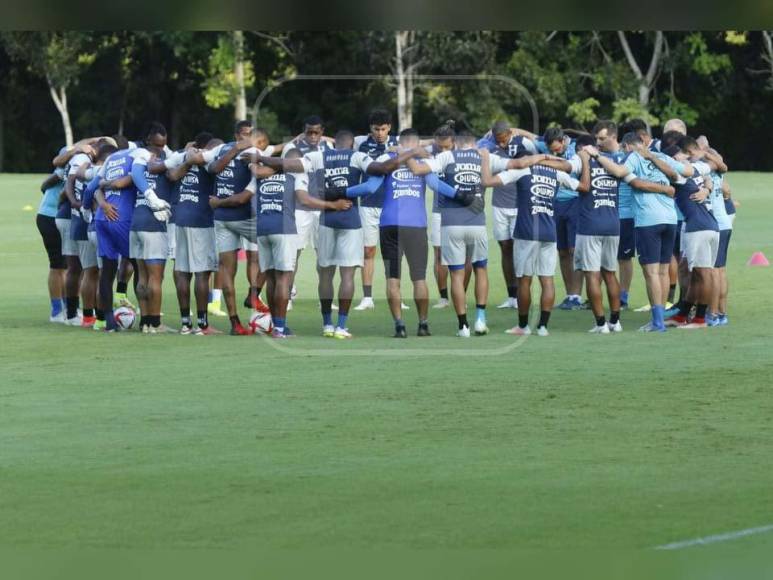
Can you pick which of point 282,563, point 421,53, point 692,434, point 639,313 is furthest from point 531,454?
point 421,53

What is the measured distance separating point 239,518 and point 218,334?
7907 mm

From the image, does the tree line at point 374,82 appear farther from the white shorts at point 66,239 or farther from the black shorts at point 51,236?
the black shorts at point 51,236

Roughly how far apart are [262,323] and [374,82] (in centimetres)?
406

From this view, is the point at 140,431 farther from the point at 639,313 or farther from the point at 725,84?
the point at 725,84

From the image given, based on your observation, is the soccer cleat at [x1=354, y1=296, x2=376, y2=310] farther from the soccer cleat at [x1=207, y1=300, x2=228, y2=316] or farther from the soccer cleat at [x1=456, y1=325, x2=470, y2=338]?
the soccer cleat at [x1=456, y1=325, x2=470, y2=338]

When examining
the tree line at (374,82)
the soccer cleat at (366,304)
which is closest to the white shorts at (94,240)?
the tree line at (374,82)

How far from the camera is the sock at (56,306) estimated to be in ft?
55.8

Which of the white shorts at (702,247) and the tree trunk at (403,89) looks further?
the tree trunk at (403,89)

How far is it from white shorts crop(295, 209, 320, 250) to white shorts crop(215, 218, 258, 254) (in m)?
0.74

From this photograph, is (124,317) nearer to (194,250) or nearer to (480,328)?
(194,250)

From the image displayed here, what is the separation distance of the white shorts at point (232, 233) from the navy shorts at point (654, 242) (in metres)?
3.71

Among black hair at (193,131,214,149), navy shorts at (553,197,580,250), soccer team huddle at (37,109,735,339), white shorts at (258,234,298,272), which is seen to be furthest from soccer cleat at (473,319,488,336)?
black hair at (193,131,214,149)

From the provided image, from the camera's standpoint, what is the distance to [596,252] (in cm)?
1534

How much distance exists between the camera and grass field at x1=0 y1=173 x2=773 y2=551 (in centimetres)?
770
